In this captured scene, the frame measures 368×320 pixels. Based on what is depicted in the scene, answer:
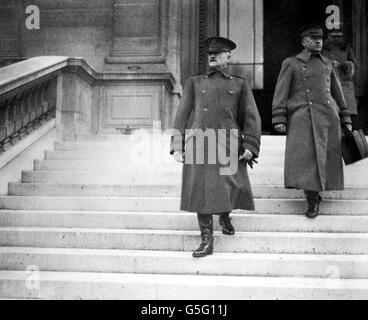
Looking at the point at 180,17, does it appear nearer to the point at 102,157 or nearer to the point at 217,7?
the point at 217,7

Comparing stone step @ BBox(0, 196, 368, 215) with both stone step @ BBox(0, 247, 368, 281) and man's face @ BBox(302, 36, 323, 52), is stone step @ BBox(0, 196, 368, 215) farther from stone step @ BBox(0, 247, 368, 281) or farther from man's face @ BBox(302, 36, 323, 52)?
man's face @ BBox(302, 36, 323, 52)

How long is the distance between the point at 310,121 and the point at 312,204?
2.65ft

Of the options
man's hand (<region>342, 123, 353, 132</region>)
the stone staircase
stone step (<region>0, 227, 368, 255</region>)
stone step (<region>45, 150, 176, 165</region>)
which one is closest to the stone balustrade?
stone step (<region>45, 150, 176, 165</region>)

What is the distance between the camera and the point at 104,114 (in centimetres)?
890

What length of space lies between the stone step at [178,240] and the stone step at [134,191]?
0.74m

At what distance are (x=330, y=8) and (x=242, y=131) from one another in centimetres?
662

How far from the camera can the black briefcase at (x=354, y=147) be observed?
503cm

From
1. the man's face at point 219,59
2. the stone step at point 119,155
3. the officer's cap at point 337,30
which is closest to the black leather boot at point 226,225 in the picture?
the man's face at point 219,59

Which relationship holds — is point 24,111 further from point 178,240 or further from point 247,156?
point 247,156

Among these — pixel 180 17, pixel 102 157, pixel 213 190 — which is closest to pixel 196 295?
pixel 213 190

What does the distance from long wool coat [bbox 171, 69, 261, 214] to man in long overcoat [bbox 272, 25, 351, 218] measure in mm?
639

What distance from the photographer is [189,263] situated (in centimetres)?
426

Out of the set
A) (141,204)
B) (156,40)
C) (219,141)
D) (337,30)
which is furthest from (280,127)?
(337,30)

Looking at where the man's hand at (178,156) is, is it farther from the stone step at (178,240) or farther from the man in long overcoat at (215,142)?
the stone step at (178,240)
